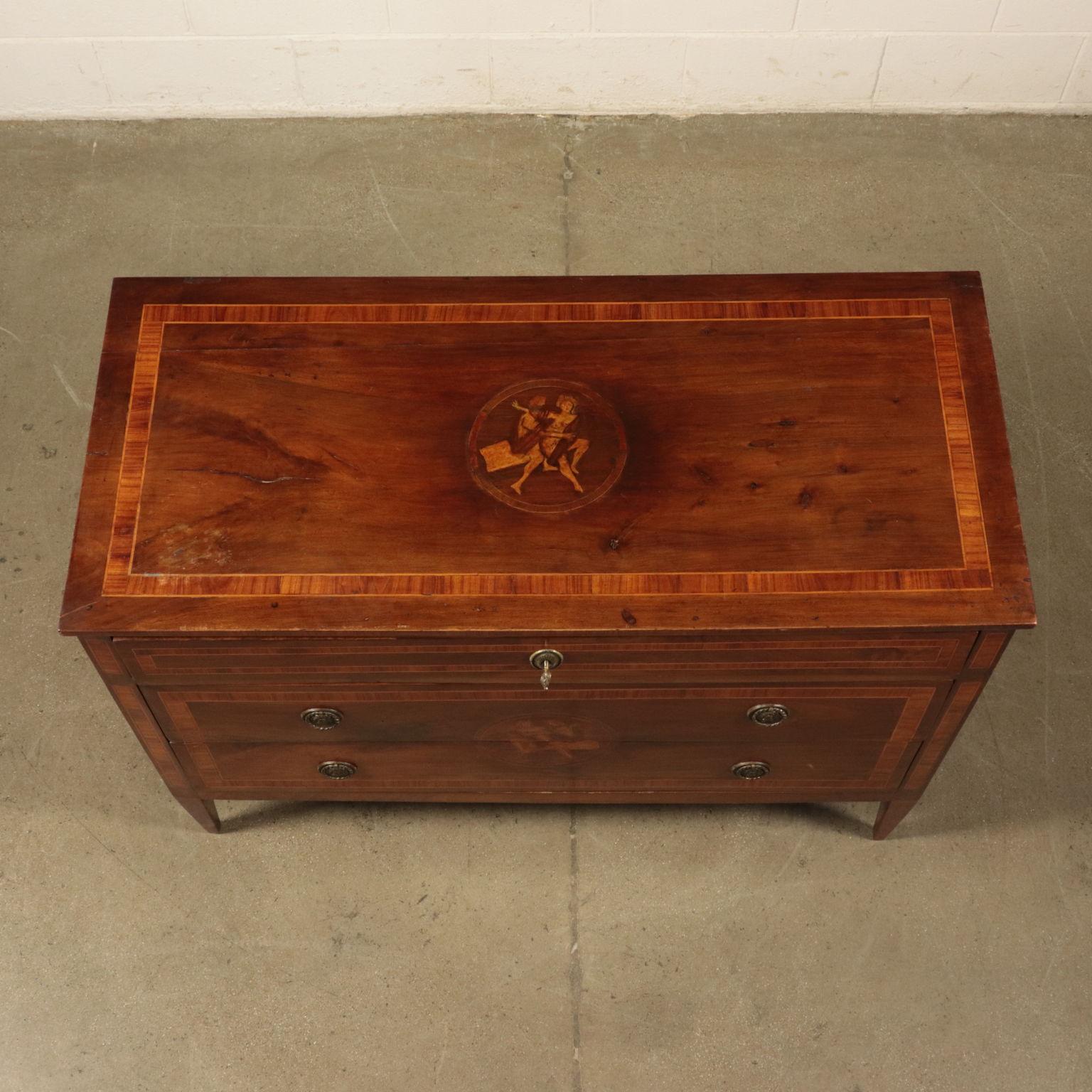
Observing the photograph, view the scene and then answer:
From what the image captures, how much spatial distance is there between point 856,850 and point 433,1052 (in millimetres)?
948

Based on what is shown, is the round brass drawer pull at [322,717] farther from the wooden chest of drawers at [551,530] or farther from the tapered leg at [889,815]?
the tapered leg at [889,815]

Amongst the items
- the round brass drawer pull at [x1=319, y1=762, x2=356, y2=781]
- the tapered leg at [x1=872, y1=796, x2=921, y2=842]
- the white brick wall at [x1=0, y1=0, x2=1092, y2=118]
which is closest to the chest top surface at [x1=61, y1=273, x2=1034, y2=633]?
the round brass drawer pull at [x1=319, y1=762, x2=356, y2=781]

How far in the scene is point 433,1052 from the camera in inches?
116

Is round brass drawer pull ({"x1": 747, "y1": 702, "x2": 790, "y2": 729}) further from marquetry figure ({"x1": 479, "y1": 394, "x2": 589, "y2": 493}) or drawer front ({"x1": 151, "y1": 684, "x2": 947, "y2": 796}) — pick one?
marquetry figure ({"x1": 479, "y1": 394, "x2": 589, "y2": 493})

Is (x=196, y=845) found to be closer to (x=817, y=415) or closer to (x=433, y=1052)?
(x=433, y=1052)

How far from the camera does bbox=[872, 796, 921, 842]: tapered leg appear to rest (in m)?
3.04

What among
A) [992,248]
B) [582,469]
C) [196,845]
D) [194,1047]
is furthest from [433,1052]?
[992,248]

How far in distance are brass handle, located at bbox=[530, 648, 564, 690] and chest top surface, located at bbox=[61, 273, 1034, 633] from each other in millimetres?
85

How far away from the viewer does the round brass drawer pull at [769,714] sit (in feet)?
8.91

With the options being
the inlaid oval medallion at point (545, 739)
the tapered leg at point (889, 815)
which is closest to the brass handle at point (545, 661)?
the inlaid oval medallion at point (545, 739)

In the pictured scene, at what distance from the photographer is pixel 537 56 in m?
3.96

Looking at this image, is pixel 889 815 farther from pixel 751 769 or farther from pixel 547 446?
pixel 547 446

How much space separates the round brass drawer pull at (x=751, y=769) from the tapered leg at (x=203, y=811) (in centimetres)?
106

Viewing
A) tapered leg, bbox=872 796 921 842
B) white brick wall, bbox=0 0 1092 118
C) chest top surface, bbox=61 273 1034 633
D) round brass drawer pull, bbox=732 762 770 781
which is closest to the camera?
chest top surface, bbox=61 273 1034 633
